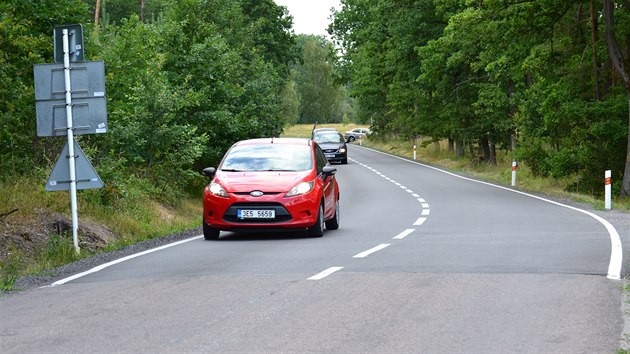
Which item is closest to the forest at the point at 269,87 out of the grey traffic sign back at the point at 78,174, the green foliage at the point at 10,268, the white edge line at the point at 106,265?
the grey traffic sign back at the point at 78,174

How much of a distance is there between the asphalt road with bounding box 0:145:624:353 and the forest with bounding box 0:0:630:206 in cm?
574

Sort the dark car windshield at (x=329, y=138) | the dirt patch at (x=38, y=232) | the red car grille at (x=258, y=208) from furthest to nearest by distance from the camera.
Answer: the dark car windshield at (x=329, y=138) → the red car grille at (x=258, y=208) → the dirt patch at (x=38, y=232)

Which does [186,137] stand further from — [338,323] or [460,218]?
[338,323]

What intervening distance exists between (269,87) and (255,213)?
19637mm

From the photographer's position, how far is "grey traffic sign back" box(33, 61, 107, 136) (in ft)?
44.7

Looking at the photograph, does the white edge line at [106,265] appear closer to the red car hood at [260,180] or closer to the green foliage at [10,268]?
the green foliage at [10,268]

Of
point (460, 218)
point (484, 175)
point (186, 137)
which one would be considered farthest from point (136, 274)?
point (484, 175)

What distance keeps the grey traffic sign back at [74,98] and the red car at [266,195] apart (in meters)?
2.47

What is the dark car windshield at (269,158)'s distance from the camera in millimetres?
16122

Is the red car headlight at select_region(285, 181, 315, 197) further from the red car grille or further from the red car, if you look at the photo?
the red car grille

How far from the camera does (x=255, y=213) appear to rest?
15016 millimetres

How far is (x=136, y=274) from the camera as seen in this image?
10.8 m

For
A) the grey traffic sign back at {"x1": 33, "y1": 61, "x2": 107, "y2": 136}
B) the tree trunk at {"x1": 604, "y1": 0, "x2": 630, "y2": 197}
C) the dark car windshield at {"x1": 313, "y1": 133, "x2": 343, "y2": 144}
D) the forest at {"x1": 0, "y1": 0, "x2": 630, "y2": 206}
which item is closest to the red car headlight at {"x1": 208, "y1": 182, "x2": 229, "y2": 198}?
the grey traffic sign back at {"x1": 33, "y1": 61, "x2": 107, "y2": 136}

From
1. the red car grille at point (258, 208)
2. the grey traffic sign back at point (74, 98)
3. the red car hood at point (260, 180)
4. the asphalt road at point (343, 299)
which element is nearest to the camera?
the asphalt road at point (343, 299)
